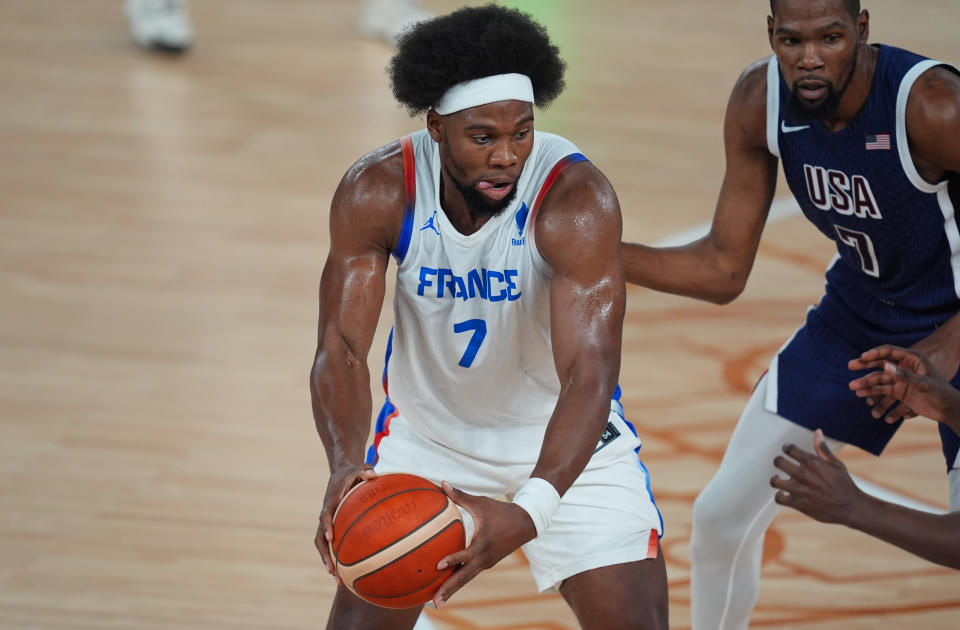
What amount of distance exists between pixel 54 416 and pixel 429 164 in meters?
2.71

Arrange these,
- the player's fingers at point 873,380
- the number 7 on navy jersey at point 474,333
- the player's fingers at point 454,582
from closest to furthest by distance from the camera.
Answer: the player's fingers at point 454,582 < the player's fingers at point 873,380 < the number 7 on navy jersey at point 474,333

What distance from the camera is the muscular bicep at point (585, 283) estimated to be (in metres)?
2.91

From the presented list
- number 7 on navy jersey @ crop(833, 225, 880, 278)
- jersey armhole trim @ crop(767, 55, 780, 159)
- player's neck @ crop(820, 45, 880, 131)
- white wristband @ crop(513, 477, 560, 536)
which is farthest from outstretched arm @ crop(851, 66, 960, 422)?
white wristband @ crop(513, 477, 560, 536)

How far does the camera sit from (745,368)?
5664 millimetres

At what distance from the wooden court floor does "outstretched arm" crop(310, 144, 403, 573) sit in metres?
1.26

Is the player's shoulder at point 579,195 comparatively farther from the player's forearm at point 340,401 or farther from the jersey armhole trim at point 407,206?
the player's forearm at point 340,401

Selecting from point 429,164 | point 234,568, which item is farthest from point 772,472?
point 234,568

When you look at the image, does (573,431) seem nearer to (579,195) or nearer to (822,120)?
(579,195)

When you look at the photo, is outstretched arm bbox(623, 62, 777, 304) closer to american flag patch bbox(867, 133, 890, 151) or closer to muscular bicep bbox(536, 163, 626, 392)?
american flag patch bbox(867, 133, 890, 151)

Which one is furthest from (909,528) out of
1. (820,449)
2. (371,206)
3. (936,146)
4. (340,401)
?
(371,206)

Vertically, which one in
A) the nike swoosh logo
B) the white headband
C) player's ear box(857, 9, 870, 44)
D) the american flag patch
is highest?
player's ear box(857, 9, 870, 44)

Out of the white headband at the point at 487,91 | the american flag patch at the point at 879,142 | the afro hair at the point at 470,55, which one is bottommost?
the american flag patch at the point at 879,142

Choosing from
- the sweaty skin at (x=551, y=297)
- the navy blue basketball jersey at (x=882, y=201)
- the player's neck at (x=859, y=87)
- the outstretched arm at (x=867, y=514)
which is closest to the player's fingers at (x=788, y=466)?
the outstretched arm at (x=867, y=514)

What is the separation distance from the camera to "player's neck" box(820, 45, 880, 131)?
3.23m
